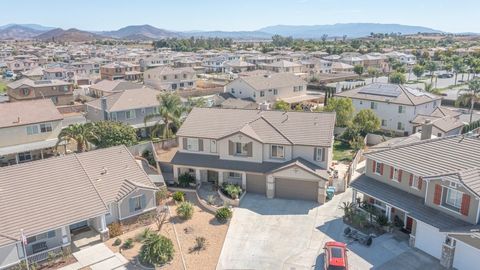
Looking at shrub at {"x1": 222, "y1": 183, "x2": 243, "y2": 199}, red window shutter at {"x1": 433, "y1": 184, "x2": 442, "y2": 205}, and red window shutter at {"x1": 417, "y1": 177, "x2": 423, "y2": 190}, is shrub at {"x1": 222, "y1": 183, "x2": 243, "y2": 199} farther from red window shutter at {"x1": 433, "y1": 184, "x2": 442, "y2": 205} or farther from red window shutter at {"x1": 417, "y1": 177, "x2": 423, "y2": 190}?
red window shutter at {"x1": 433, "y1": 184, "x2": 442, "y2": 205}

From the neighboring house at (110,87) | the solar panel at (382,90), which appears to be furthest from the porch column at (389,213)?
the neighboring house at (110,87)

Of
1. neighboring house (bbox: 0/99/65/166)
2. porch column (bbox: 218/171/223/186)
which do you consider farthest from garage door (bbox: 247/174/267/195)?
neighboring house (bbox: 0/99/65/166)

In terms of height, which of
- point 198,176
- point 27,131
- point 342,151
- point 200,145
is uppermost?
point 27,131

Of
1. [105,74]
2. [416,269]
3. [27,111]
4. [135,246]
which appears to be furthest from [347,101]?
[105,74]

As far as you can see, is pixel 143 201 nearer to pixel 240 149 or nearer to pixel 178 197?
→ pixel 178 197

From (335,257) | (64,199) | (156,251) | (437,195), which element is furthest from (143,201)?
(437,195)

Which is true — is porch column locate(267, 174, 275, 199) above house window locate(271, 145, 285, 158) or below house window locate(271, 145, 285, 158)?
below
